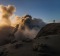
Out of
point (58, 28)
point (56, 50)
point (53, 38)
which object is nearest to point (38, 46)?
point (56, 50)

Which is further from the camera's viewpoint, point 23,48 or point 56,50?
point 23,48

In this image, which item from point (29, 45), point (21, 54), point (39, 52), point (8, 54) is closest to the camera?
point (39, 52)

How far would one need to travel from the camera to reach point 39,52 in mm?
33688

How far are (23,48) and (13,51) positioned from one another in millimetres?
2570

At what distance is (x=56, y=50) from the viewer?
34469 millimetres

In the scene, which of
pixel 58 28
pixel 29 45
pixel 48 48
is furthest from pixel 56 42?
pixel 58 28

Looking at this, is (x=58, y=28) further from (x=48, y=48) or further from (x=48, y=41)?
(x=48, y=48)

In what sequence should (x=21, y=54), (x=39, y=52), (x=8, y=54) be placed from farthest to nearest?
(x=8, y=54), (x=21, y=54), (x=39, y=52)

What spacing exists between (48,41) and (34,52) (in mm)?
5262

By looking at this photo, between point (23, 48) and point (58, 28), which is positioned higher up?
point (58, 28)

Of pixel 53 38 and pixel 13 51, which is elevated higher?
pixel 53 38

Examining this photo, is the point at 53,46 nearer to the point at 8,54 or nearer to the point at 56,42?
the point at 56,42

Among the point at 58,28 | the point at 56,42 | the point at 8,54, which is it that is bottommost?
the point at 8,54

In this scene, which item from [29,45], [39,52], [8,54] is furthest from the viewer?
[29,45]
